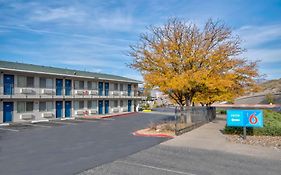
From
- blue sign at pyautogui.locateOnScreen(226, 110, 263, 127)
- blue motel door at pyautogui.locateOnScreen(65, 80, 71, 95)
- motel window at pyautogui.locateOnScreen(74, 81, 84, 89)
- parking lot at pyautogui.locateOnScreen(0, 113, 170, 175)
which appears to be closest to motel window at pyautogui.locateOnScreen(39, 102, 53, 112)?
blue motel door at pyautogui.locateOnScreen(65, 80, 71, 95)

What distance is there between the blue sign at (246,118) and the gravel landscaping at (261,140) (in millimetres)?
838

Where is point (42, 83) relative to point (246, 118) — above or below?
above

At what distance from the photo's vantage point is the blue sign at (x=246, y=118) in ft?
49.3

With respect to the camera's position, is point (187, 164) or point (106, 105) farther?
point (106, 105)

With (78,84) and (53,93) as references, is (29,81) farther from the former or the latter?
(78,84)

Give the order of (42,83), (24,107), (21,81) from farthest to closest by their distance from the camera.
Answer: (42,83) < (24,107) < (21,81)

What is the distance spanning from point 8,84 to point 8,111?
2.81 meters

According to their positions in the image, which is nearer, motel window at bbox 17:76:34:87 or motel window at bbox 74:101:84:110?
motel window at bbox 17:76:34:87

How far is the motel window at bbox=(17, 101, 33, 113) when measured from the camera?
2652 centimetres

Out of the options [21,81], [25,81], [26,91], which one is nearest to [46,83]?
[25,81]

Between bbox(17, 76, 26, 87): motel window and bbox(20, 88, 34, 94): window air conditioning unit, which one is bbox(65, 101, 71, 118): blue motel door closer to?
bbox(20, 88, 34, 94): window air conditioning unit

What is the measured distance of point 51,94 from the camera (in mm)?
29672

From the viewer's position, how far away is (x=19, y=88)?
1036 inches

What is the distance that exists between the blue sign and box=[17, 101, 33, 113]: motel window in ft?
70.9
